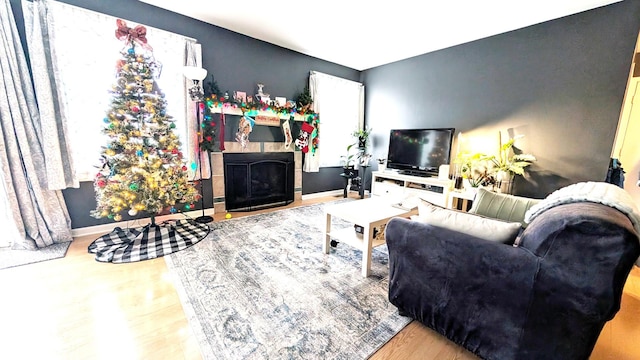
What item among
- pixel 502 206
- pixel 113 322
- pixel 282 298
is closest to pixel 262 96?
pixel 282 298

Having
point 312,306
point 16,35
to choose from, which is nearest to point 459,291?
point 312,306

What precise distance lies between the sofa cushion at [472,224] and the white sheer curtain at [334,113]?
3188 millimetres

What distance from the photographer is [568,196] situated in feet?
4.04

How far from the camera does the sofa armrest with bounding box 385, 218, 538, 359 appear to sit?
3.66 feet

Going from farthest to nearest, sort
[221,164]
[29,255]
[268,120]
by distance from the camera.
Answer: [268,120] → [221,164] → [29,255]

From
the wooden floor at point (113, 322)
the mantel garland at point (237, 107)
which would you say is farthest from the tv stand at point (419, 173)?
the wooden floor at point (113, 322)

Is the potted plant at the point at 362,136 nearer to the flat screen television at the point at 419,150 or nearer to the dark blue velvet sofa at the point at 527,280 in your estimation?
the flat screen television at the point at 419,150

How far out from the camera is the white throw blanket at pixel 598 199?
105cm

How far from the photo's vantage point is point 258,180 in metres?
3.97

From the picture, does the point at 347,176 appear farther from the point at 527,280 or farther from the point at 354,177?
the point at 527,280

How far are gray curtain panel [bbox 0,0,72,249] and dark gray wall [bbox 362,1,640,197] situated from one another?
194 inches

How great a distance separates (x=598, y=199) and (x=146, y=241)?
355cm

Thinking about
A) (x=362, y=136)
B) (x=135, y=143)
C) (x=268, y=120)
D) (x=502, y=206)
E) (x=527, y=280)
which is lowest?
(x=527, y=280)

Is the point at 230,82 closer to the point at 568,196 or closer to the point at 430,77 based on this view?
the point at 430,77
